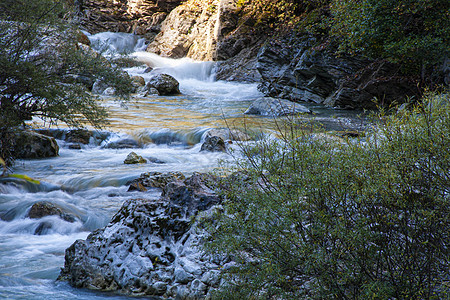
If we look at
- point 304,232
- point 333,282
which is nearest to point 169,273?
point 304,232

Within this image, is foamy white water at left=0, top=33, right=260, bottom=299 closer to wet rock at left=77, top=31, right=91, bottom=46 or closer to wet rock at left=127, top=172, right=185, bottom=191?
wet rock at left=127, top=172, right=185, bottom=191

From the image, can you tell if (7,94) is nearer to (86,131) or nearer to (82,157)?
(82,157)

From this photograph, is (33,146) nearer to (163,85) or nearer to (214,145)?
(214,145)

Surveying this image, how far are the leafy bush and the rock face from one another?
0.48 m

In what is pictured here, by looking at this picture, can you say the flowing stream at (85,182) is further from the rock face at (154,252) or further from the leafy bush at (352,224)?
the leafy bush at (352,224)

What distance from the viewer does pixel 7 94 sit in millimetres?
8516

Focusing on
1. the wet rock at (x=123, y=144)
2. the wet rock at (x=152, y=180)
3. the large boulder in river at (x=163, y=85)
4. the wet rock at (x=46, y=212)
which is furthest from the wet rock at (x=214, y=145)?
the large boulder in river at (x=163, y=85)

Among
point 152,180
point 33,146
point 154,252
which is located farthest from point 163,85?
point 154,252

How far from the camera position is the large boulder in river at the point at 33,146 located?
31.5 feet

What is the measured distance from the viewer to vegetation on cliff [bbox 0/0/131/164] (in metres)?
8.05

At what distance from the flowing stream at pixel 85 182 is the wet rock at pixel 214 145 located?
0.29 meters

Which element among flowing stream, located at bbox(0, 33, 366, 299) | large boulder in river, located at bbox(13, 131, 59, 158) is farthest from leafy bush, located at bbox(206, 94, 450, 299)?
large boulder in river, located at bbox(13, 131, 59, 158)

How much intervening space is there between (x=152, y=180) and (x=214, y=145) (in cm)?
330

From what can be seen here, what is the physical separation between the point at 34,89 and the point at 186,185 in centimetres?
635
